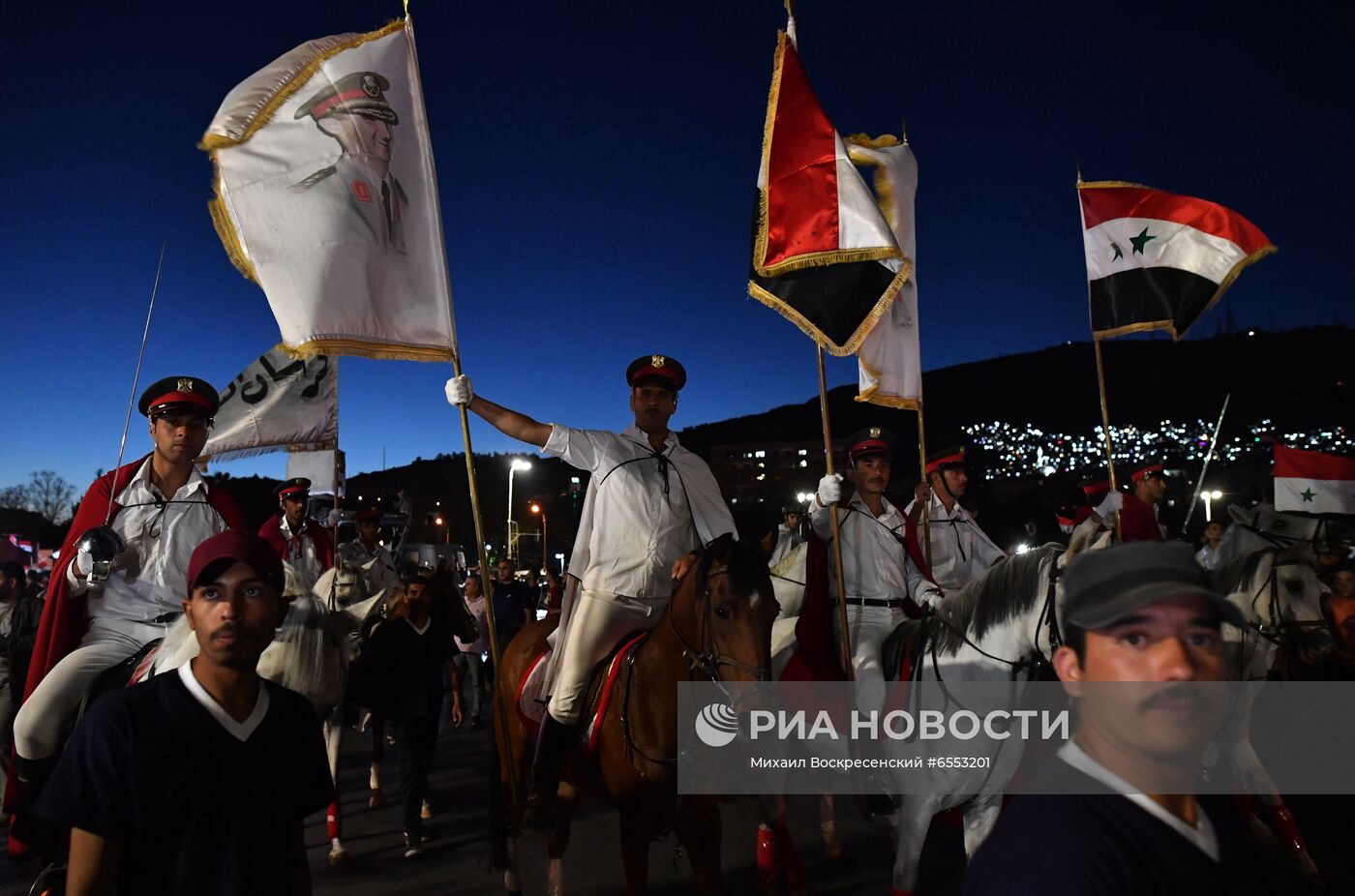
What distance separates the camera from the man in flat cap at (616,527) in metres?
4.57

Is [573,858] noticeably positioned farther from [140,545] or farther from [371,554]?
[371,554]

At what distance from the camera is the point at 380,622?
7.89 metres

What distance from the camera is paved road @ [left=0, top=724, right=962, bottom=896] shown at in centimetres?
557

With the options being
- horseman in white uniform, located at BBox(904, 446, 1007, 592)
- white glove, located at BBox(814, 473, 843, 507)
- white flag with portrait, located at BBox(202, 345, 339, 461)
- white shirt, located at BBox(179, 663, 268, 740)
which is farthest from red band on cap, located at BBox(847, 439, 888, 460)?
white flag with portrait, located at BBox(202, 345, 339, 461)

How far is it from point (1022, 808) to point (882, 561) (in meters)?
4.30

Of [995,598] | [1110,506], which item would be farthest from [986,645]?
[1110,506]

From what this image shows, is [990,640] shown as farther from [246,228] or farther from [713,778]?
[246,228]

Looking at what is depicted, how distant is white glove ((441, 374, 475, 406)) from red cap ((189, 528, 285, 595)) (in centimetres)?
212

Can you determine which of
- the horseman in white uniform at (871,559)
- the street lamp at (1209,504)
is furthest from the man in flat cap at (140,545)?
the street lamp at (1209,504)

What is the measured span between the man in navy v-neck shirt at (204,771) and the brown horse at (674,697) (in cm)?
199

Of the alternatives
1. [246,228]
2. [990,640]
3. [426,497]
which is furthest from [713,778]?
[426,497]

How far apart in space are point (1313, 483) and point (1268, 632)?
344 cm

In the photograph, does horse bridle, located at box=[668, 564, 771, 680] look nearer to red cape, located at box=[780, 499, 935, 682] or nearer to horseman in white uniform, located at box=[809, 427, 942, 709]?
horseman in white uniform, located at box=[809, 427, 942, 709]

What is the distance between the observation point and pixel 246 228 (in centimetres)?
402
